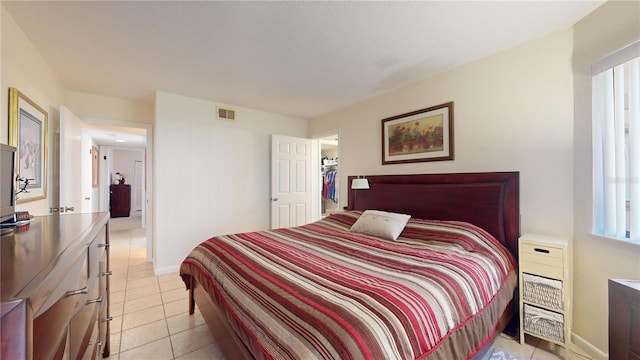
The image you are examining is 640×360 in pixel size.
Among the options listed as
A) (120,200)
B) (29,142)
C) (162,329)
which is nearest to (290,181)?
(162,329)

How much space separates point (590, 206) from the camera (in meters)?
1.78

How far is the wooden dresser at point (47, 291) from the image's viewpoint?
0.44m

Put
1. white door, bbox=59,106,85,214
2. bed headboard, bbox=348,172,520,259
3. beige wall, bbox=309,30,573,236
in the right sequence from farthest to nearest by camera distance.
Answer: white door, bbox=59,106,85,214
bed headboard, bbox=348,172,520,259
beige wall, bbox=309,30,573,236

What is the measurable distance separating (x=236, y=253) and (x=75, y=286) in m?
1.01

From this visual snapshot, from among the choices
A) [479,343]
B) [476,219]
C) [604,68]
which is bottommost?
[479,343]

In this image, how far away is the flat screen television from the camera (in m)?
1.17

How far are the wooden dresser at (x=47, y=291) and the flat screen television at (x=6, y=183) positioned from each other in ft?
0.58

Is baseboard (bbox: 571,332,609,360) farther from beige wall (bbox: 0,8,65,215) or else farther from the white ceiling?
beige wall (bbox: 0,8,65,215)

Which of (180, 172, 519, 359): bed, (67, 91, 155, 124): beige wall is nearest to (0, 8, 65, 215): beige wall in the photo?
(67, 91, 155, 124): beige wall

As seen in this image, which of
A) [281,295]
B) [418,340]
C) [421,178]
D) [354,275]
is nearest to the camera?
[418,340]

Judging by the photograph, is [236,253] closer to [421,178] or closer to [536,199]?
[421,178]

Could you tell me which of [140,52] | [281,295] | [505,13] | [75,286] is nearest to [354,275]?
[281,295]

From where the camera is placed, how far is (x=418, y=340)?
3.44ft

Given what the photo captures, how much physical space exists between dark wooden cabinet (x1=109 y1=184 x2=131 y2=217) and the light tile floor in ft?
18.5
